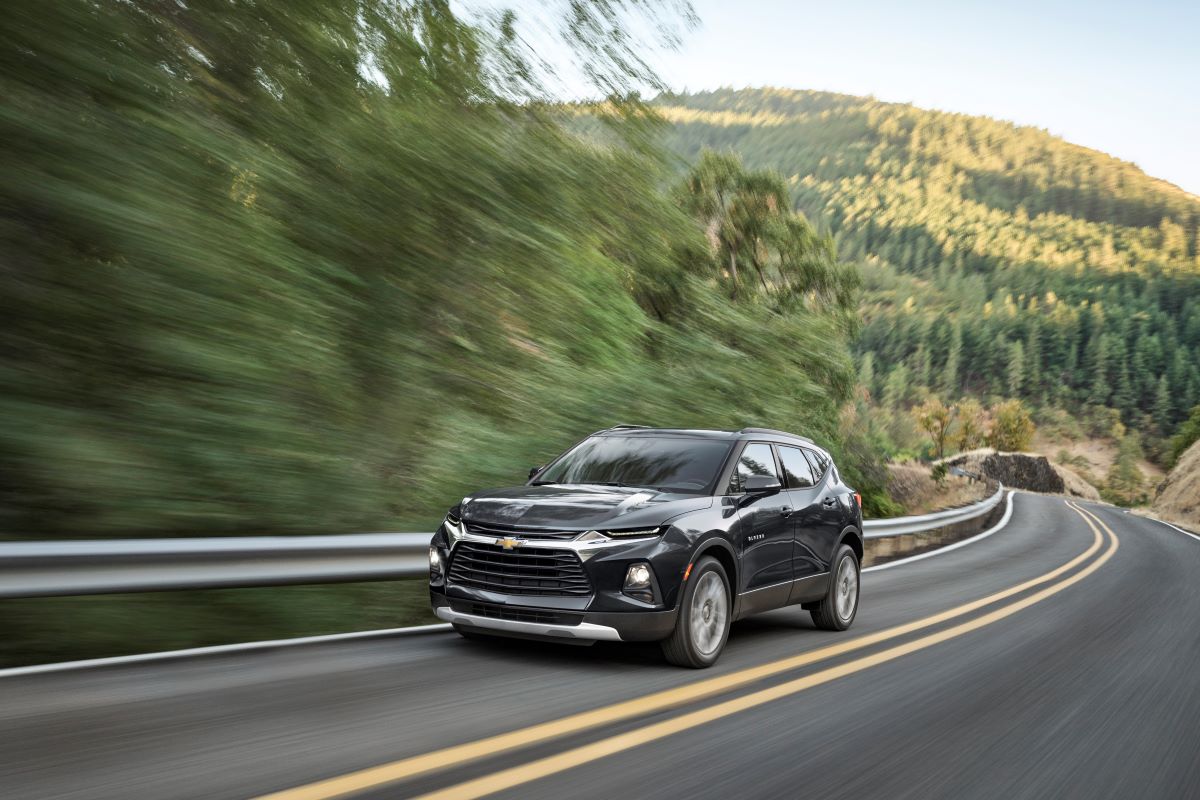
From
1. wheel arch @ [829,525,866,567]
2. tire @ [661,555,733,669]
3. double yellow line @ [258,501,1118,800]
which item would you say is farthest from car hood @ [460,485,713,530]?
wheel arch @ [829,525,866,567]

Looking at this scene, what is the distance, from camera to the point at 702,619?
6.98 meters

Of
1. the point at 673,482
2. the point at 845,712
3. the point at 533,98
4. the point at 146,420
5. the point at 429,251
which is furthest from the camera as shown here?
the point at 533,98

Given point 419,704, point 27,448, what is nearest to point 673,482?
point 419,704

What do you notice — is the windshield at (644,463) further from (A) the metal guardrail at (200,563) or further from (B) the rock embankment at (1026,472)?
(B) the rock embankment at (1026,472)

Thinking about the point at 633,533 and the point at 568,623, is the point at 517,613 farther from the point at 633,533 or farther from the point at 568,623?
the point at 633,533

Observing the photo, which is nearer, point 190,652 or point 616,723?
point 616,723

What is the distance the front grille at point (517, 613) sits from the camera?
643 cm

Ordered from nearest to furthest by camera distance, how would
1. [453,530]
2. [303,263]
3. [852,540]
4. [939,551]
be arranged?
1. [453,530]
2. [303,263]
3. [852,540]
4. [939,551]

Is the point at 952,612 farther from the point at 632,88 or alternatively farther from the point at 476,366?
the point at 632,88

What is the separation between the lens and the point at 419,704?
5.43 metres

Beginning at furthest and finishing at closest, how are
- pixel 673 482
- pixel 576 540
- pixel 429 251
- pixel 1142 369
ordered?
pixel 1142 369
pixel 429 251
pixel 673 482
pixel 576 540

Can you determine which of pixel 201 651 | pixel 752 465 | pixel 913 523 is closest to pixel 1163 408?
pixel 913 523

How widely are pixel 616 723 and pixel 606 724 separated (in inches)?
2.5

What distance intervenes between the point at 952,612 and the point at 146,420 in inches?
312
